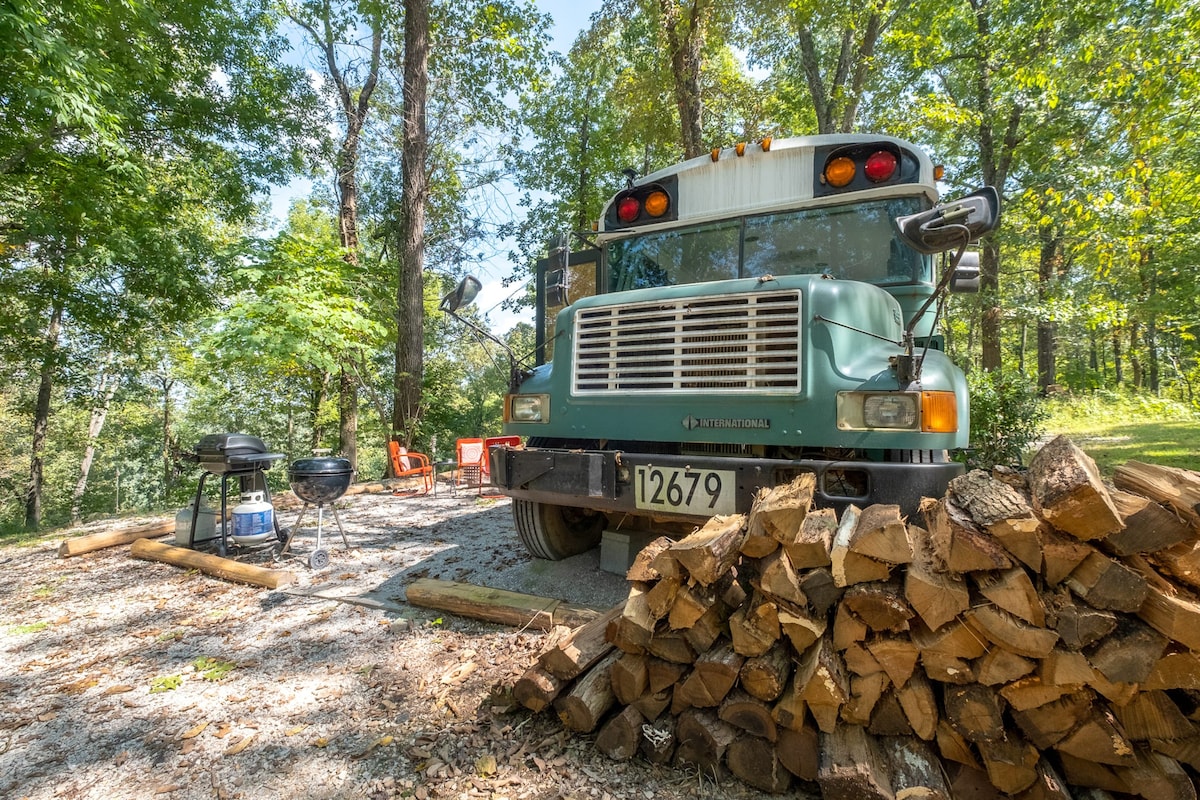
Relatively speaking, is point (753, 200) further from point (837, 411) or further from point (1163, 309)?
point (1163, 309)

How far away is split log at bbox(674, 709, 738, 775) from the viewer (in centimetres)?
190

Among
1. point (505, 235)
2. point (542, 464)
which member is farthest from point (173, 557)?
point (505, 235)

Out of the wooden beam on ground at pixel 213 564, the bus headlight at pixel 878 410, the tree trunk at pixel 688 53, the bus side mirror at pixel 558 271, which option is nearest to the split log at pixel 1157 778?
the bus headlight at pixel 878 410

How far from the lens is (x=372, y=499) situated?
787 centimetres

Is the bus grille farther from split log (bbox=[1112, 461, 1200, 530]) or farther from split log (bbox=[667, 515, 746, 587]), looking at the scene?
split log (bbox=[1112, 461, 1200, 530])

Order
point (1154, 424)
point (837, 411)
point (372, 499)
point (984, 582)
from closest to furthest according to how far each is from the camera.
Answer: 1. point (984, 582)
2. point (837, 411)
3. point (372, 499)
4. point (1154, 424)

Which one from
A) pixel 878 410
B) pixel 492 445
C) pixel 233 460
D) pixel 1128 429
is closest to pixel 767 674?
pixel 878 410

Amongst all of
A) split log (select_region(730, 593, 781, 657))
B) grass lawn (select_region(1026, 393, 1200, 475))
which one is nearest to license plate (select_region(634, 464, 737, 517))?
split log (select_region(730, 593, 781, 657))

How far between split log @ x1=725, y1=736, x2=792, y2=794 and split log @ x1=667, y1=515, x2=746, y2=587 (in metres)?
0.57

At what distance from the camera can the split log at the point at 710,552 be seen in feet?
6.23

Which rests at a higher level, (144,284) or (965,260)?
(144,284)

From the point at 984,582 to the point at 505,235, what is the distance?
1799cm

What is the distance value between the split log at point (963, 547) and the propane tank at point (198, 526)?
5797 mm

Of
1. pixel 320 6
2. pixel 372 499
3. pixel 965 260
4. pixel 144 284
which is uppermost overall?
pixel 320 6
